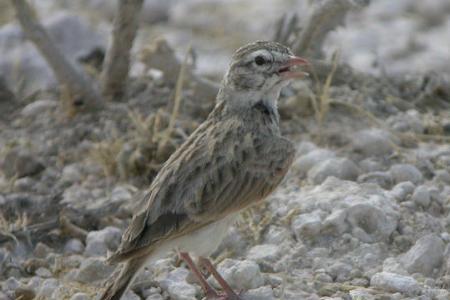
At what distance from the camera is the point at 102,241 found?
6.93m

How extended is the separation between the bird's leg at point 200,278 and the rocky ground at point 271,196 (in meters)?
0.11

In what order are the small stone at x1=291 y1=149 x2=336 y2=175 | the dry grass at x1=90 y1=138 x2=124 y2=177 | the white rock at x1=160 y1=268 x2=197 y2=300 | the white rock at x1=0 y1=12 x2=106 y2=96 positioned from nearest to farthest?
the white rock at x1=160 y1=268 x2=197 y2=300 → the small stone at x1=291 y1=149 x2=336 y2=175 → the dry grass at x1=90 y1=138 x2=124 y2=177 → the white rock at x1=0 y1=12 x2=106 y2=96

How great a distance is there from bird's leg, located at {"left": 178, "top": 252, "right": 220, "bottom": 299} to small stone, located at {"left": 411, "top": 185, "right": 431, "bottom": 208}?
1502 mm

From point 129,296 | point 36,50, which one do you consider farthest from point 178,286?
point 36,50

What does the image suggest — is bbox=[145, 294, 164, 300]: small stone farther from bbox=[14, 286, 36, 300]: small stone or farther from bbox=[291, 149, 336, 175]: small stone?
bbox=[291, 149, 336, 175]: small stone

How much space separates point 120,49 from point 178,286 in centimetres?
290

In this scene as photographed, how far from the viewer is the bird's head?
6.39 meters

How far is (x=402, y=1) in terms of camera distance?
42.4ft

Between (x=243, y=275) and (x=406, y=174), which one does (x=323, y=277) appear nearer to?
(x=243, y=275)

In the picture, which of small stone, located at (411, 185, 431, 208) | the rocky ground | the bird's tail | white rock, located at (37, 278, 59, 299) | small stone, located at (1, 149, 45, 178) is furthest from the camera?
small stone, located at (1, 149, 45, 178)

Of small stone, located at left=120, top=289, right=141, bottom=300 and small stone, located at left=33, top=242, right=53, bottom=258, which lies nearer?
small stone, located at left=120, top=289, right=141, bottom=300

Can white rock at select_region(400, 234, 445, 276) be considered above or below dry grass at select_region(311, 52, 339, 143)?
below

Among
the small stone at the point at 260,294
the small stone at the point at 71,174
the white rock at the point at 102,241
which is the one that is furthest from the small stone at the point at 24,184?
the small stone at the point at 260,294

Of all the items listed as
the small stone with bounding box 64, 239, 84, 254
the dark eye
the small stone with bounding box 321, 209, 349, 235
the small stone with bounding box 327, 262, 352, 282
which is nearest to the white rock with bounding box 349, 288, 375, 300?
the small stone with bounding box 327, 262, 352, 282
